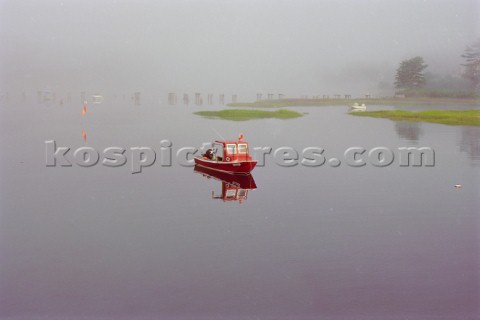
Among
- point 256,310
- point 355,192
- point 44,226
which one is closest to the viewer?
point 256,310

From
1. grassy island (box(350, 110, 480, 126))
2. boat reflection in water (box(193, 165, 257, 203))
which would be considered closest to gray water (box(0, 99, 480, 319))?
boat reflection in water (box(193, 165, 257, 203))

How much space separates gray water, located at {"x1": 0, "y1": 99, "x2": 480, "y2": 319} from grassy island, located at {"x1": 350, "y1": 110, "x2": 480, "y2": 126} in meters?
39.9

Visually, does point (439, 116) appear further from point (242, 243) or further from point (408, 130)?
point (242, 243)

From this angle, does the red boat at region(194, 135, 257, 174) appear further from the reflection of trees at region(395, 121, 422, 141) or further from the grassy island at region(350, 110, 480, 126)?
the grassy island at region(350, 110, 480, 126)

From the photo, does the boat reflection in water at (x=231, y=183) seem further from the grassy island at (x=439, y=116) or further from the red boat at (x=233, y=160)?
the grassy island at (x=439, y=116)

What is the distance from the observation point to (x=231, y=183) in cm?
3959

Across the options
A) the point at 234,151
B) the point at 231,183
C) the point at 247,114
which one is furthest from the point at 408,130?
the point at 231,183

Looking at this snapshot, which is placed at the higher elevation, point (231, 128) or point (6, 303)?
point (231, 128)

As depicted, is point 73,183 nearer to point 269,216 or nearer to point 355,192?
point 269,216

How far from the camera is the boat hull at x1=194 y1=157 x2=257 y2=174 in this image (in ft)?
135

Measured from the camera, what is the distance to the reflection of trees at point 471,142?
5025 centimetres

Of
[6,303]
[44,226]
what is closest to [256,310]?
[6,303]

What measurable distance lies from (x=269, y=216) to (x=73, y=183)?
17.3m

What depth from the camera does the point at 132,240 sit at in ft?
84.4
